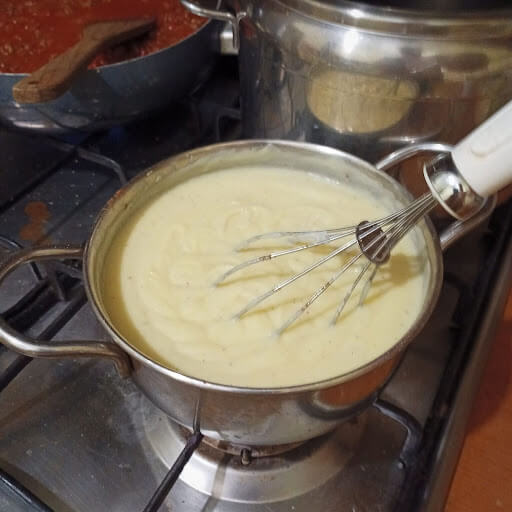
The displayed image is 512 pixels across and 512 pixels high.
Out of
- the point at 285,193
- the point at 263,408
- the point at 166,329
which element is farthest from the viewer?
the point at 285,193

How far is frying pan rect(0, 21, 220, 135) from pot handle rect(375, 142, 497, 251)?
280 mm

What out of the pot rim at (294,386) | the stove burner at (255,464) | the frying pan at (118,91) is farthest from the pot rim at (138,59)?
the stove burner at (255,464)

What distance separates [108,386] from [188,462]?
0.11m

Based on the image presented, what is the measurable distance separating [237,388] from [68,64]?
0.41 metres

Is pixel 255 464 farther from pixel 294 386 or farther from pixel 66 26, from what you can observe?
pixel 66 26

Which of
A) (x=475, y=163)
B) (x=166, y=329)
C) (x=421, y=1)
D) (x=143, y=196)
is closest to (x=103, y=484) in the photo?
(x=166, y=329)

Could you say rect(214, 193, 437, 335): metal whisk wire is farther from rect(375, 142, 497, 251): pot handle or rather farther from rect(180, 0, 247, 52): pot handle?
rect(180, 0, 247, 52): pot handle

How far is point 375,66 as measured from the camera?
21.6 inches

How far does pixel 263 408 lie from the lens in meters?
0.41

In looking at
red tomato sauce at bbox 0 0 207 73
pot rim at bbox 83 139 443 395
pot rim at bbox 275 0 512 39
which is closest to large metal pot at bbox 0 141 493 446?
pot rim at bbox 83 139 443 395

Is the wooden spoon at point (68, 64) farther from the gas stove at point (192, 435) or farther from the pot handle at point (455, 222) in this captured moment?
the pot handle at point (455, 222)

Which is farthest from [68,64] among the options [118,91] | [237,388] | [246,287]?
[237,388]

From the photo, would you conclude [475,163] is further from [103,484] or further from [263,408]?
[103,484]

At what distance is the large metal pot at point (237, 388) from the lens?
1.31 ft
